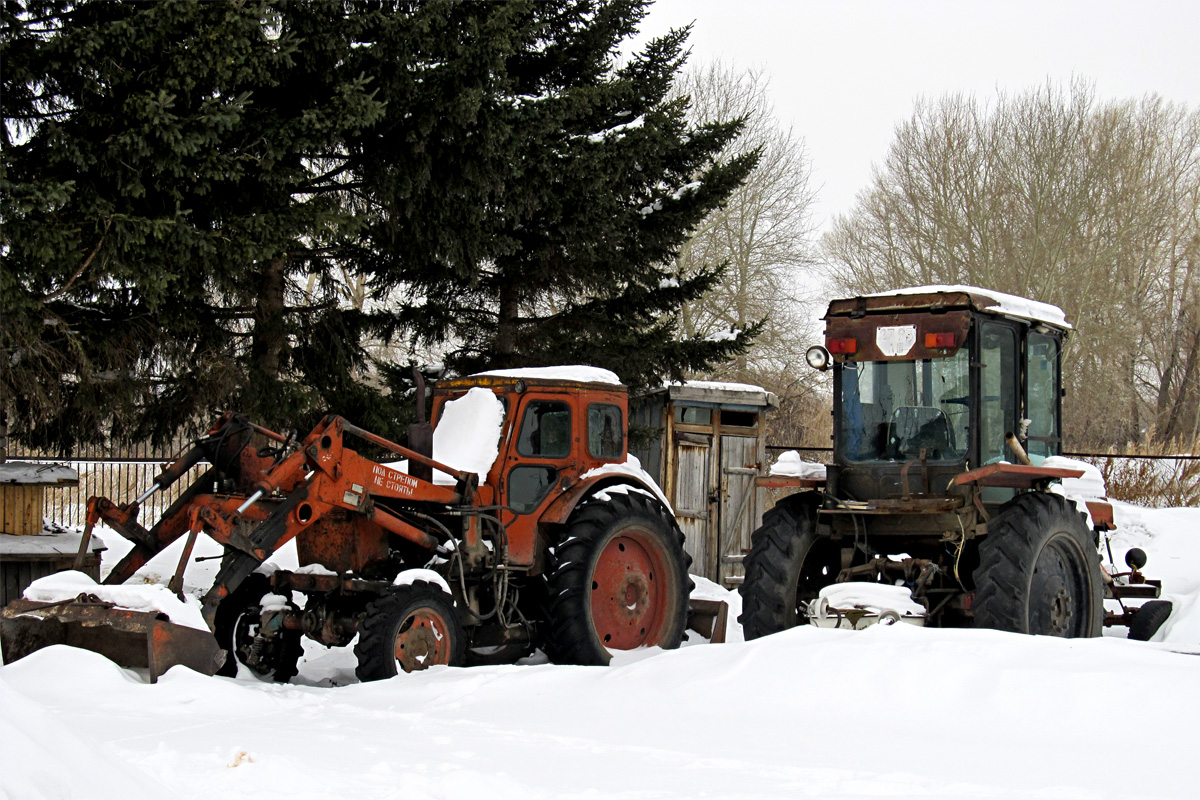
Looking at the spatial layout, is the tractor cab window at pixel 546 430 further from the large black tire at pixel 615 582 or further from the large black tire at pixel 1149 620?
the large black tire at pixel 1149 620

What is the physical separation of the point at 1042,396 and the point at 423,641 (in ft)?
15.4

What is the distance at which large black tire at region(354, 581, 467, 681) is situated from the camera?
681cm

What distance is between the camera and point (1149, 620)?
867 cm

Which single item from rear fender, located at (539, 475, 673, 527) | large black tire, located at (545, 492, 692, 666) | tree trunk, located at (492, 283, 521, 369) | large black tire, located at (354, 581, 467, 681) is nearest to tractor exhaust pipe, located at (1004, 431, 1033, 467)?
large black tire, located at (545, 492, 692, 666)

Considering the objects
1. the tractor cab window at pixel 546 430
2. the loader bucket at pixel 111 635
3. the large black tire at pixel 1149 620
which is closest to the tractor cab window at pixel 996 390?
the large black tire at pixel 1149 620

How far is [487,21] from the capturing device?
10.3 m

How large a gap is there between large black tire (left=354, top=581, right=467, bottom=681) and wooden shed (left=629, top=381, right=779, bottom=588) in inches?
263

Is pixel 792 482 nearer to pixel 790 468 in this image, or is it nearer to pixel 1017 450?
pixel 790 468

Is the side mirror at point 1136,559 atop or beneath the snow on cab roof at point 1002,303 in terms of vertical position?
beneath

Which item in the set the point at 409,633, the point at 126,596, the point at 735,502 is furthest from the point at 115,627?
the point at 735,502

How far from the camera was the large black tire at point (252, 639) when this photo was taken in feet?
25.0

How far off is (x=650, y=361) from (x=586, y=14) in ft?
14.4

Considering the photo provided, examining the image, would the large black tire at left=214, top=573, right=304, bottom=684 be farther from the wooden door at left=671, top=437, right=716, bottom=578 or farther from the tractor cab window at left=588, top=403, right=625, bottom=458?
the wooden door at left=671, top=437, right=716, bottom=578

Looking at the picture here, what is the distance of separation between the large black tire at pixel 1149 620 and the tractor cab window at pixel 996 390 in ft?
7.10
